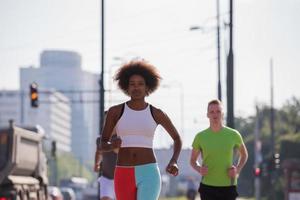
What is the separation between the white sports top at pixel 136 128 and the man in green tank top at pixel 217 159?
2521 millimetres

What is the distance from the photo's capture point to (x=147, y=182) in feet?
29.6

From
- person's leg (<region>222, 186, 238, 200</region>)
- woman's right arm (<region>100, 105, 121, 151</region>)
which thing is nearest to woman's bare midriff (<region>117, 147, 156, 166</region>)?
woman's right arm (<region>100, 105, 121, 151</region>)

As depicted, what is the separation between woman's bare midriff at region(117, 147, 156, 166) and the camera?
9.07 meters

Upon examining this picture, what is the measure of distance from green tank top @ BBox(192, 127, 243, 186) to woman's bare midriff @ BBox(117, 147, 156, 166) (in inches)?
101

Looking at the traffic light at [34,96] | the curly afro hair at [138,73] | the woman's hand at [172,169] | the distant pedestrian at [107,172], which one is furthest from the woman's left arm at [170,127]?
the traffic light at [34,96]

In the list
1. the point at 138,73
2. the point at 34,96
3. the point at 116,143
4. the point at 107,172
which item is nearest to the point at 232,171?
the point at 138,73

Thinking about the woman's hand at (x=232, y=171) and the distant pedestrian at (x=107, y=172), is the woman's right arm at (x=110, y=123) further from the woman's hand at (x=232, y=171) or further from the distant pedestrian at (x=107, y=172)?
the distant pedestrian at (x=107, y=172)

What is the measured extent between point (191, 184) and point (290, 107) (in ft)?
243

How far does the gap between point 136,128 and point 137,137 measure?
84 mm

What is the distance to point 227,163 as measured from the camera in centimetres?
1159

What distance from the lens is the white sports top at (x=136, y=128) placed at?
9.09 m

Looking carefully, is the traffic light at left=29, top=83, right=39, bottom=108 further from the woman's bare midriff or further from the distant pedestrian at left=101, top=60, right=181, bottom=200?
the woman's bare midriff

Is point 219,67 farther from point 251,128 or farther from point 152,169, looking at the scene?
point 251,128

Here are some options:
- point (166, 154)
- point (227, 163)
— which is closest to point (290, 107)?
point (166, 154)
